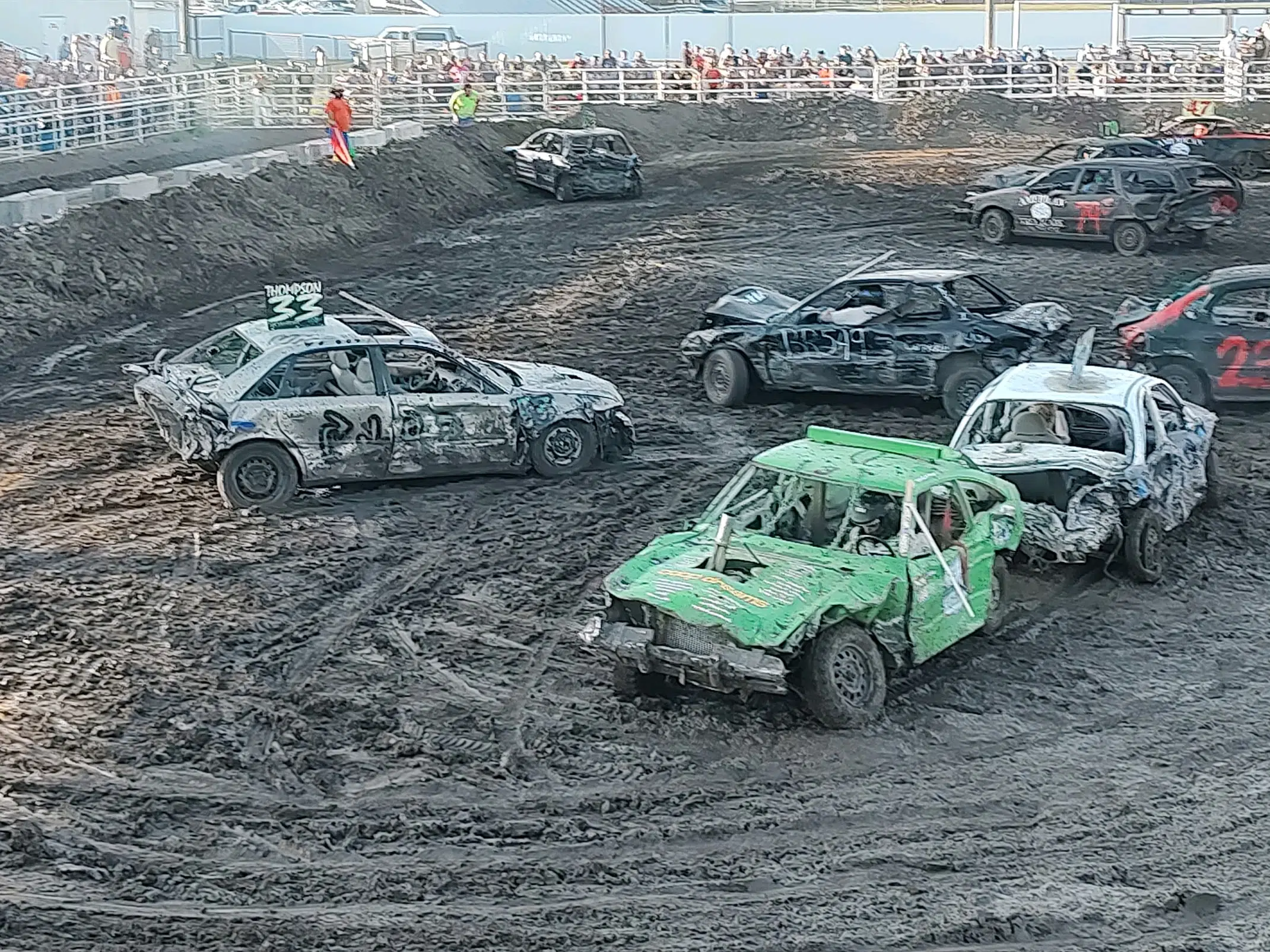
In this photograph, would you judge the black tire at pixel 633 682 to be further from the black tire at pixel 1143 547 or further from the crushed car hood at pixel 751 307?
the crushed car hood at pixel 751 307

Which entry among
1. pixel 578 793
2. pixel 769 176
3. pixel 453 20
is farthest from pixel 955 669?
pixel 453 20

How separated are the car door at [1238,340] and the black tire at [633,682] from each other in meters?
8.23

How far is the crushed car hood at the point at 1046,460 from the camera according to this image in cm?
1145

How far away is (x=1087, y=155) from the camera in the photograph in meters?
29.4

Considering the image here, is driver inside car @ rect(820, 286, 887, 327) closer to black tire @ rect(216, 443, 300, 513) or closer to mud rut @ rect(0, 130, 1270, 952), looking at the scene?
mud rut @ rect(0, 130, 1270, 952)

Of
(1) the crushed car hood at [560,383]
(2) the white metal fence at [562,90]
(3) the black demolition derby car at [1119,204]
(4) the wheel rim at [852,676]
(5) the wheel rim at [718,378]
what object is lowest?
(4) the wheel rim at [852,676]

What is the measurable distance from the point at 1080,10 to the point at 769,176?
2163cm

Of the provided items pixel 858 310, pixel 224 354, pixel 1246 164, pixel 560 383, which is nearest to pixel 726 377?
pixel 858 310

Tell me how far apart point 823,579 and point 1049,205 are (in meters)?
17.0

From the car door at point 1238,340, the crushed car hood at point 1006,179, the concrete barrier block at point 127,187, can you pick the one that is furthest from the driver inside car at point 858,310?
the concrete barrier block at point 127,187

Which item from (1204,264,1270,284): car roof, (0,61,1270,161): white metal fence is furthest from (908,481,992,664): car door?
(0,61,1270,161): white metal fence

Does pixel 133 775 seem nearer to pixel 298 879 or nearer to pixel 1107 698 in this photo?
pixel 298 879

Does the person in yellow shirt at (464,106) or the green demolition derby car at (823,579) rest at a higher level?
the person in yellow shirt at (464,106)

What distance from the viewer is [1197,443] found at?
12.6 meters
